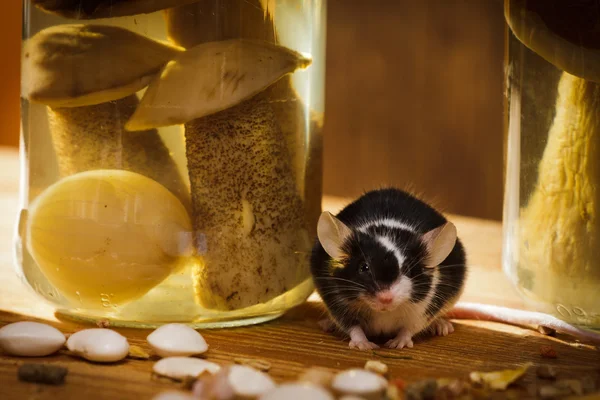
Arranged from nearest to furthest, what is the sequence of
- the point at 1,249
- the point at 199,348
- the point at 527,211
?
the point at 199,348, the point at 527,211, the point at 1,249

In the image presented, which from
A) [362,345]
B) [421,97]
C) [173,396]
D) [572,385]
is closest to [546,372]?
[572,385]

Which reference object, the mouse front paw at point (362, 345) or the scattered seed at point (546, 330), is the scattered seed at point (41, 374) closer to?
the mouse front paw at point (362, 345)

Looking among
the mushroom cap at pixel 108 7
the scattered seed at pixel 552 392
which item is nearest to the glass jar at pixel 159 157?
the mushroom cap at pixel 108 7

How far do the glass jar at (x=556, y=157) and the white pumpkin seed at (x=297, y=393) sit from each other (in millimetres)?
265

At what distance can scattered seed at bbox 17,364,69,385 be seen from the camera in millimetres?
480

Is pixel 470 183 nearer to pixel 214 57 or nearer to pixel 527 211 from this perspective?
pixel 527 211

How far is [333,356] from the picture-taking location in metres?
0.57

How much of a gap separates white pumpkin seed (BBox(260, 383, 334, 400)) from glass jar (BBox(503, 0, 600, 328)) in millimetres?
265

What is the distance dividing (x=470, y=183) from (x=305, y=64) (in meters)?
0.75

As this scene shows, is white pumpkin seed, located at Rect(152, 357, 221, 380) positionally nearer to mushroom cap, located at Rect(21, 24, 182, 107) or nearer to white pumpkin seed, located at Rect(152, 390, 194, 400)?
white pumpkin seed, located at Rect(152, 390, 194, 400)

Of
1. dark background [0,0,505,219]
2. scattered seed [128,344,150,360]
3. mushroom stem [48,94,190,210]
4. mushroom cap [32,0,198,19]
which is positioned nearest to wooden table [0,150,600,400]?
scattered seed [128,344,150,360]

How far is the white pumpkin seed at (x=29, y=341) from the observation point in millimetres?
533

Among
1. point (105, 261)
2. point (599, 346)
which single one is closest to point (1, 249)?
point (105, 261)

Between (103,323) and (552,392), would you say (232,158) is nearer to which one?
(103,323)
